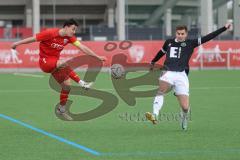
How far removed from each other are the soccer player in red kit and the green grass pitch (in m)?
0.87

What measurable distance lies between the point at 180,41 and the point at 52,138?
114 inches

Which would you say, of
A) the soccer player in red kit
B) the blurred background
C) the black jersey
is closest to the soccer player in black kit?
the black jersey

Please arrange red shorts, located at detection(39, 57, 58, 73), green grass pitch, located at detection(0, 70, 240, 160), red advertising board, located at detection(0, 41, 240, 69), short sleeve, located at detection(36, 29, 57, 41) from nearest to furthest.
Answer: green grass pitch, located at detection(0, 70, 240, 160)
short sleeve, located at detection(36, 29, 57, 41)
red shorts, located at detection(39, 57, 58, 73)
red advertising board, located at detection(0, 41, 240, 69)

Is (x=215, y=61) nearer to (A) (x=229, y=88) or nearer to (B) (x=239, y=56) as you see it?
(B) (x=239, y=56)

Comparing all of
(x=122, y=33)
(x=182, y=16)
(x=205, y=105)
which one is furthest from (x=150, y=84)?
(x=182, y=16)

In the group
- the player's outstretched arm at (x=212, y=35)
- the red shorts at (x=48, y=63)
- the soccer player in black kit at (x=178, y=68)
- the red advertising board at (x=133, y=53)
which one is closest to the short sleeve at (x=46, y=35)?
the red shorts at (x=48, y=63)

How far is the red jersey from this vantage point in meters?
12.6

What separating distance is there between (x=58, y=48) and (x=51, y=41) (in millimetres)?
265

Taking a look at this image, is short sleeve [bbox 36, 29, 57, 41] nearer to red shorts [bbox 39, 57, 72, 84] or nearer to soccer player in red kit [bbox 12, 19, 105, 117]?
soccer player in red kit [bbox 12, 19, 105, 117]

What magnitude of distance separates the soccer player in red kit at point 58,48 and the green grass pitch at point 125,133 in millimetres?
872

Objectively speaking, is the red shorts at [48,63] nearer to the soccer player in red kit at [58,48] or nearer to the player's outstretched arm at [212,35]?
the soccer player in red kit at [58,48]

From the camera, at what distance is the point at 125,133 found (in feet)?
38.1

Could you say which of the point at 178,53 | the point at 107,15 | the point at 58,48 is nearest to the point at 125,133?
the point at 178,53

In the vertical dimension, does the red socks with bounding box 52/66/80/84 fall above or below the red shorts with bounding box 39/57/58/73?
below
